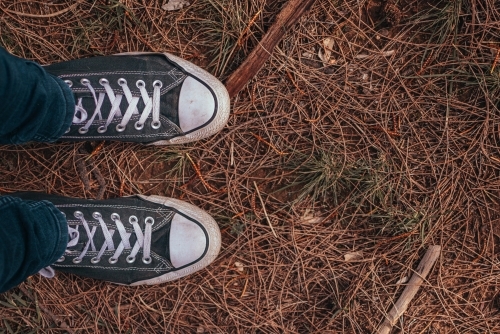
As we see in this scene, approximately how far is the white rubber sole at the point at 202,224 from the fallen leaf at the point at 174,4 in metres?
0.82

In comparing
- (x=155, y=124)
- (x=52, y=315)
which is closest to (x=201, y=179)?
(x=155, y=124)

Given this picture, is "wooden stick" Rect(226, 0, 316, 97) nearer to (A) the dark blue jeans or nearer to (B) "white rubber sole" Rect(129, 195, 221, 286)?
(B) "white rubber sole" Rect(129, 195, 221, 286)

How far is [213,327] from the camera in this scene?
1993 millimetres

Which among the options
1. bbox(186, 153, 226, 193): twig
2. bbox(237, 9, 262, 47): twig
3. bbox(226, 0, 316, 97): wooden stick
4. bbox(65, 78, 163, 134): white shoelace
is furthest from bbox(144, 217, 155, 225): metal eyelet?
bbox(237, 9, 262, 47): twig

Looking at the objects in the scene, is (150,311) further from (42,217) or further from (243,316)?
(42,217)

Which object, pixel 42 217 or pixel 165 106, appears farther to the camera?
pixel 165 106

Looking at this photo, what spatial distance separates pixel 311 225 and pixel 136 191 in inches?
31.3

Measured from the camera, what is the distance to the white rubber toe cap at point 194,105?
1.88m

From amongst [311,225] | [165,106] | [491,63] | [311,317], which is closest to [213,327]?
[311,317]

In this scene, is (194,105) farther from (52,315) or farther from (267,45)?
(52,315)

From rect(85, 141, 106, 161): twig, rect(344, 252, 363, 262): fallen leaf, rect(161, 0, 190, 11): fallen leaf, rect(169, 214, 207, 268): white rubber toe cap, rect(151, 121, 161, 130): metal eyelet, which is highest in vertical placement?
rect(161, 0, 190, 11): fallen leaf

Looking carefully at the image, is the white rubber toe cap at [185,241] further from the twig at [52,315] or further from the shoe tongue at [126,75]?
the twig at [52,315]

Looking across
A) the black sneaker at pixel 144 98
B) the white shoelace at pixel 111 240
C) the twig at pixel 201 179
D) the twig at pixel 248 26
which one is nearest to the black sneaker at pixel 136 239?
the white shoelace at pixel 111 240

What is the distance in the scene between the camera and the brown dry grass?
1.93m
